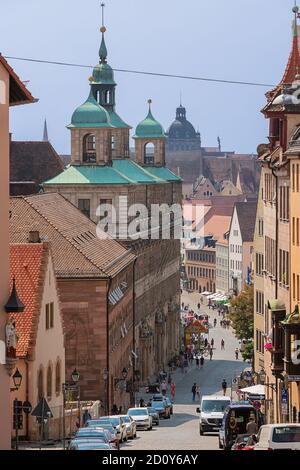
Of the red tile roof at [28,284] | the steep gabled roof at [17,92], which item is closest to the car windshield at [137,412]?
the red tile roof at [28,284]

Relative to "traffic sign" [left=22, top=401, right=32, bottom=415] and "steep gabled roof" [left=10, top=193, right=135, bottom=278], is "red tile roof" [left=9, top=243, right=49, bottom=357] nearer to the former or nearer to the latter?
"traffic sign" [left=22, top=401, right=32, bottom=415]

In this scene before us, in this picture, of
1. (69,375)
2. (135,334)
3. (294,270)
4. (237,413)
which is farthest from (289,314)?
(135,334)

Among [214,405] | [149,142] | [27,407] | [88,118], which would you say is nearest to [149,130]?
[149,142]

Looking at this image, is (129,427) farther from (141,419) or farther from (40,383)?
(141,419)

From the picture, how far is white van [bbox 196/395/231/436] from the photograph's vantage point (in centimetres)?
6362

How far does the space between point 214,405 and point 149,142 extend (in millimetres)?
97785

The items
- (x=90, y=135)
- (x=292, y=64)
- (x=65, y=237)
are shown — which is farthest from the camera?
(x=90, y=135)

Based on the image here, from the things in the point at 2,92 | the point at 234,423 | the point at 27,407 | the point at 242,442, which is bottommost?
the point at 242,442

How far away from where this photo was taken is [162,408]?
8512 cm

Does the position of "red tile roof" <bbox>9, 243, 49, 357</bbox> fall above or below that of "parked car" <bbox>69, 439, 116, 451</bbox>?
above

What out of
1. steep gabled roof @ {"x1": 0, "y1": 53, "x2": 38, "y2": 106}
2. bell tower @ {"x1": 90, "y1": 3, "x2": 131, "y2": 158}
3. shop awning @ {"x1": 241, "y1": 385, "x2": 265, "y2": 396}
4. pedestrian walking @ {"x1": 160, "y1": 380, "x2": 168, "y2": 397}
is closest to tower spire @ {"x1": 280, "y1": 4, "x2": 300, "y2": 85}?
shop awning @ {"x1": 241, "y1": 385, "x2": 265, "y2": 396}

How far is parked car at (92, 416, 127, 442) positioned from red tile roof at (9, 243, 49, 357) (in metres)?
3.16
